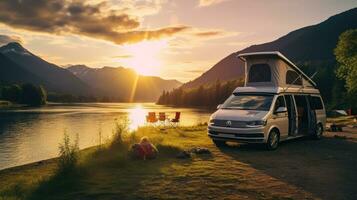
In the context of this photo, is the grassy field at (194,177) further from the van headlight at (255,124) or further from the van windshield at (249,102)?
the van windshield at (249,102)

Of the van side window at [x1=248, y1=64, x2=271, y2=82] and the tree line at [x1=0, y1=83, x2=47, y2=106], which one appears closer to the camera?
the van side window at [x1=248, y1=64, x2=271, y2=82]

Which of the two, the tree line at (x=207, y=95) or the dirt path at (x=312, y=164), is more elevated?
the tree line at (x=207, y=95)

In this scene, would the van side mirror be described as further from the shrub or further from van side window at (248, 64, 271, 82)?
the shrub

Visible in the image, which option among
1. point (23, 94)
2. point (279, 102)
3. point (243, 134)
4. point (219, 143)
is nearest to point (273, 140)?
point (243, 134)

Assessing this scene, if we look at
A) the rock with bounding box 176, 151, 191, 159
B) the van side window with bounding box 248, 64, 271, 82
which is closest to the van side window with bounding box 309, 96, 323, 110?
the van side window with bounding box 248, 64, 271, 82

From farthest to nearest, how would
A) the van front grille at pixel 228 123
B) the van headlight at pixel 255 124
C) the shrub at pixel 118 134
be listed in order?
the shrub at pixel 118 134
the van front grille at pixel 228 123
the van headlight at pixel 255 124

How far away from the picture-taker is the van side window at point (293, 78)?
18.9m

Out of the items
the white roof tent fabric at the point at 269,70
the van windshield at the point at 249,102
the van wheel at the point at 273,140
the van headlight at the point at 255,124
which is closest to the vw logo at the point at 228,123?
the van headlight at the point at 255,124

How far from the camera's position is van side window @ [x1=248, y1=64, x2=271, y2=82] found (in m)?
18.2

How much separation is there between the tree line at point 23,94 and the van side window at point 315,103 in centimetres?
13666

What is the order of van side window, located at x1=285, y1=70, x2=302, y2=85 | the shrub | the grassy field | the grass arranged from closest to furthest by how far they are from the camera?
the grass < the grassy field < the shrub < van side window, located at x1=285, y1=70, x2=302, y2=85

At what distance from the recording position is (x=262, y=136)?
50.0 ft

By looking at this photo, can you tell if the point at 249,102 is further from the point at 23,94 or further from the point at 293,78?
the point at 23,94

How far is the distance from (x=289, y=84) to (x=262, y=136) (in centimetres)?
481
